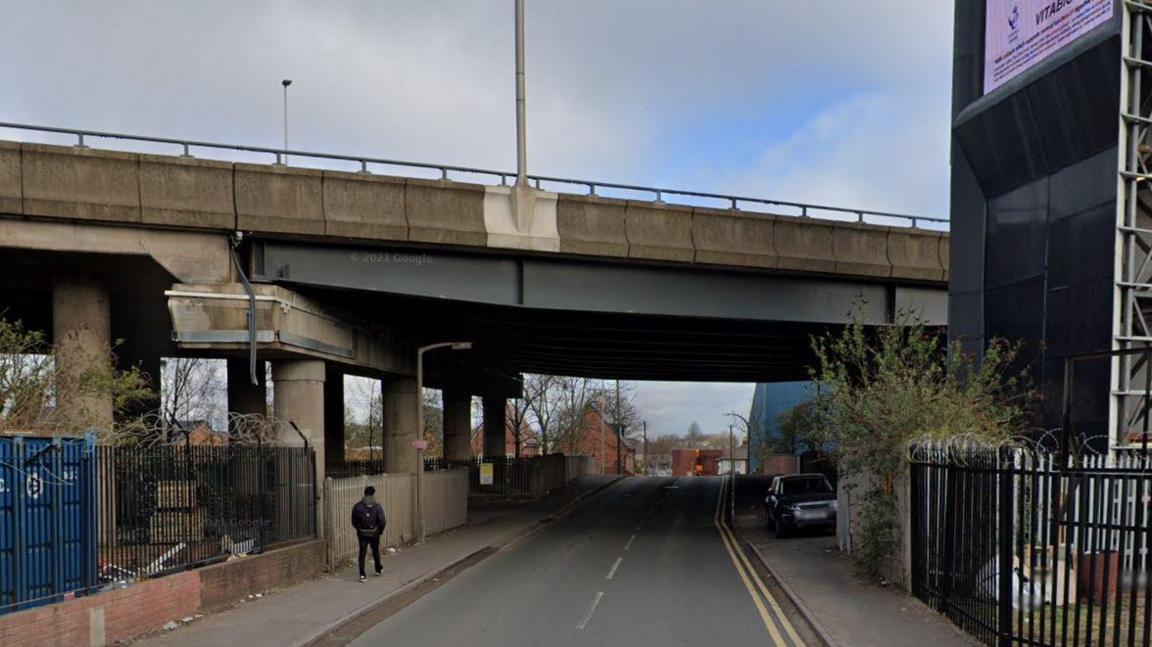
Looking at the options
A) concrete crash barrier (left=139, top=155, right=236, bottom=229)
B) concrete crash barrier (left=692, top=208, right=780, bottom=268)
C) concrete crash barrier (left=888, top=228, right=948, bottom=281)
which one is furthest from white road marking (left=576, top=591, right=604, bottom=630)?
concrete crash barrier (left=888, top=228, right=948, bottom=281)

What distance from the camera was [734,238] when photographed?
957 inches

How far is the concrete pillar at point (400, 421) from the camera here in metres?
32.7

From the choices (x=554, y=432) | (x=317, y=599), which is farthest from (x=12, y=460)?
(x=554, y=432)

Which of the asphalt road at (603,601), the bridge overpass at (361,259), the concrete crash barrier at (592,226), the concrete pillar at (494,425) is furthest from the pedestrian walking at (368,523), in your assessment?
the concrete pillar at (494,425)

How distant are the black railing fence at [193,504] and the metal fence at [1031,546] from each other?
10.2 m

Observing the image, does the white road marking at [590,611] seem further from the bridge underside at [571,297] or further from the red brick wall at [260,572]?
the bridge underside at [571,297]

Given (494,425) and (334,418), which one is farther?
(494,425)

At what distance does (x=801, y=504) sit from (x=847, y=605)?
12308mm

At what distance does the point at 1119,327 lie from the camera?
17.8 m

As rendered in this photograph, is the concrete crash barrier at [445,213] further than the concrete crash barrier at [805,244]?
No

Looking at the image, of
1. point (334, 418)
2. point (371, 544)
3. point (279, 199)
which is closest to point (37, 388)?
point (371, 544)

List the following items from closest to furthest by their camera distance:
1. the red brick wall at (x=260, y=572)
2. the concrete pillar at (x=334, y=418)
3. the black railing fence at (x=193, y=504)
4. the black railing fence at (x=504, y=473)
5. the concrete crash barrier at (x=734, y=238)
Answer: the black railing fence at (x=193, y=504) < the red brick wall at (x=260, y=572) < the concrete crash barrier at (x=734, y=238) < the black railing fence at (x=504, y=473) < the concrete pillar at (x=334, y=418)

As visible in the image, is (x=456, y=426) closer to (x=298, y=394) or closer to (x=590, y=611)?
(x=298, y=394)

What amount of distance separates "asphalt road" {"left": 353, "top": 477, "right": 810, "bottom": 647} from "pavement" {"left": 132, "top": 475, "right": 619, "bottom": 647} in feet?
2.05
